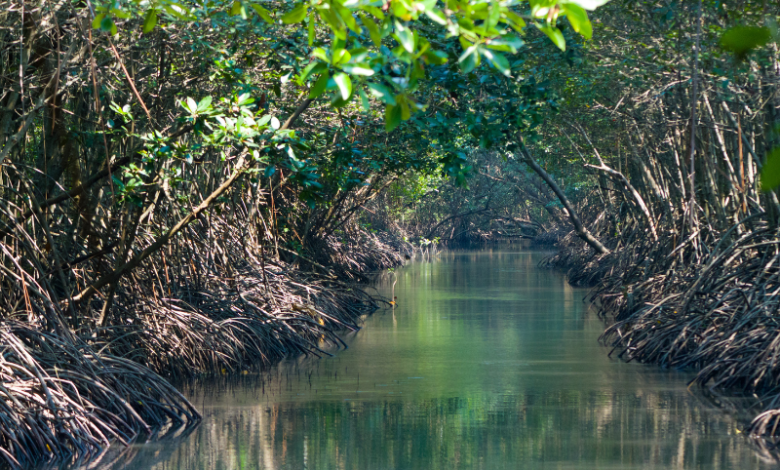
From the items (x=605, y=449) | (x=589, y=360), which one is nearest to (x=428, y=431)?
(x=605, y=449)

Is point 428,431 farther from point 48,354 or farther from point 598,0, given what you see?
point 598,0

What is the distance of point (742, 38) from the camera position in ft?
4.36

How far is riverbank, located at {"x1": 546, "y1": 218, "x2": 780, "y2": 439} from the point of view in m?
7.37

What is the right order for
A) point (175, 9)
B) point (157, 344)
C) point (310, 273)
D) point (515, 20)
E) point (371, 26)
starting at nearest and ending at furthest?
1. point (371, 26)
2. point (515, 20)
3. point (175, 9)
4. point (157, 344)
5. point (310, 273)

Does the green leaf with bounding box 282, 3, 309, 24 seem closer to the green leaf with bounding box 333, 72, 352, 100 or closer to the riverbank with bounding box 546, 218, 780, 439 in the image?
the green leaf with bounding box 333, 72, 352, 100

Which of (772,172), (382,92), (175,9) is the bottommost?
(772,172)

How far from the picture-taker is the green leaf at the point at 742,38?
1.32 meters

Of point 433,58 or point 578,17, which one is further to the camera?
point 433,58

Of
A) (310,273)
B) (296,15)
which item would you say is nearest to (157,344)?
(310,273)

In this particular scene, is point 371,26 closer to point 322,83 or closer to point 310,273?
point 322,83

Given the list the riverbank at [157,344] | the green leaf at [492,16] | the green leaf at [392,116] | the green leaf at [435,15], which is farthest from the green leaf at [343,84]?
the riverbank at [157,344]

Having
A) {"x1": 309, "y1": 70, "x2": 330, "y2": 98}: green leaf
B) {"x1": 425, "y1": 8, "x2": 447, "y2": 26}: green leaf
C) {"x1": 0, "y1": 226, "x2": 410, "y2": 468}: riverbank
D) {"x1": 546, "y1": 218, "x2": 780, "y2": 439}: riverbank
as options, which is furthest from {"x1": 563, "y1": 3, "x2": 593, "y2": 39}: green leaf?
{"x1": 546, "y1": 218, "x2": 780, "y2": 439}: riverbank

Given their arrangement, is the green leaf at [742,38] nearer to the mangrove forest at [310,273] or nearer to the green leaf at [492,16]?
the mangrove forest at [310,273]

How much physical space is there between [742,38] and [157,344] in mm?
7128
